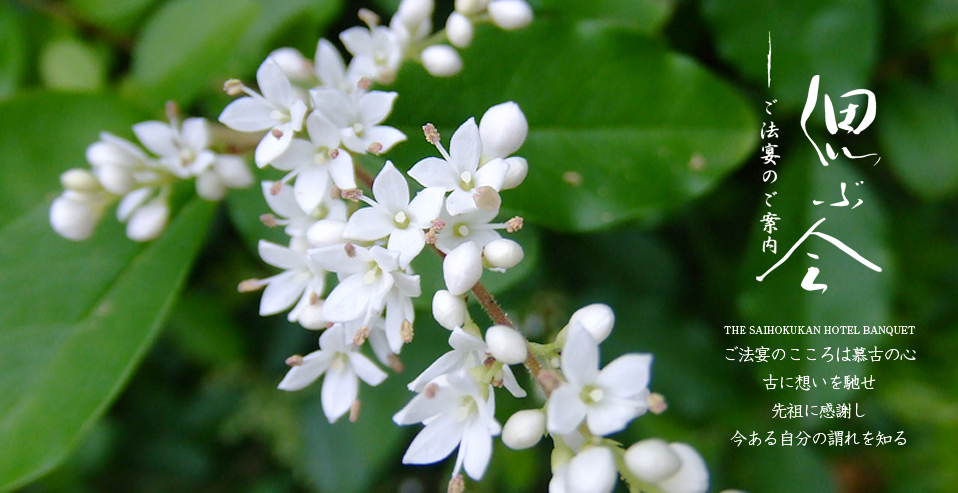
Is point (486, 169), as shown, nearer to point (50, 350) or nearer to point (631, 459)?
point (631, 459)

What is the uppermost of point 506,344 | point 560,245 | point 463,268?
point 463,268

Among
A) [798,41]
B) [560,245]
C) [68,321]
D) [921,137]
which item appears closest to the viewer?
[68,321]

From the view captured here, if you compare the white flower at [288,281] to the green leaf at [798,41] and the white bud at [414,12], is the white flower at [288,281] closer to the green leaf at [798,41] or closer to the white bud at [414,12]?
the white bud at [414,12]

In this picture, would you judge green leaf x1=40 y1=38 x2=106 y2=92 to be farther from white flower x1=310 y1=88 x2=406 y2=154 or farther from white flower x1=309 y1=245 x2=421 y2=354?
white flower x1=309 y1=245 x2=421 y2=354

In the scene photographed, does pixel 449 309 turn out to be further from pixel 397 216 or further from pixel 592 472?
pixel 592 472

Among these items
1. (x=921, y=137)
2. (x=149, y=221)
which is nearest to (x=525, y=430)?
(x=149, y=221)

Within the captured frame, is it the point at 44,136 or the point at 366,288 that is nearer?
the point at 366,288

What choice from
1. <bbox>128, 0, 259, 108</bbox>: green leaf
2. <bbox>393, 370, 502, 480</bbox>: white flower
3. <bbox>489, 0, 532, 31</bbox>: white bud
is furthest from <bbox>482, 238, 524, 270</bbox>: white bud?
<bbox>128, 0, 259, 108</bbox>: green leaf
